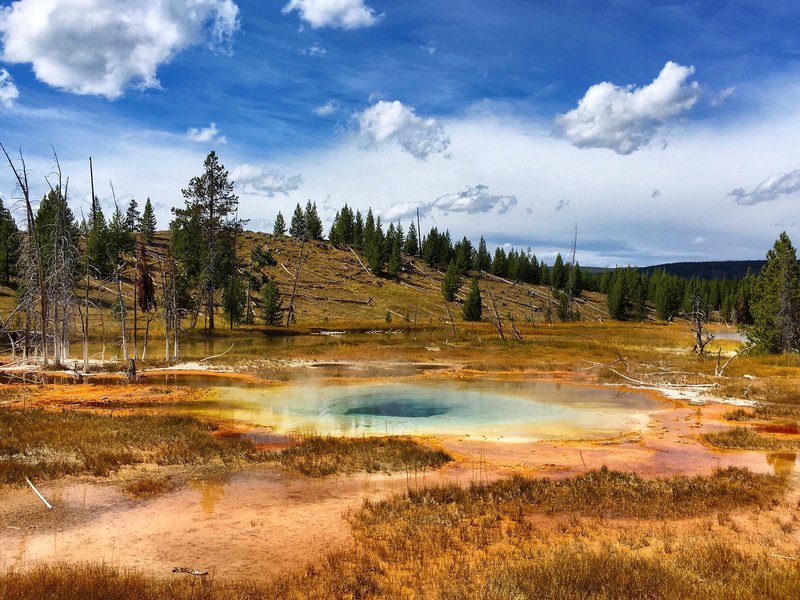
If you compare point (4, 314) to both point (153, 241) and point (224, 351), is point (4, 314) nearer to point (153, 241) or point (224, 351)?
point (224, 351)

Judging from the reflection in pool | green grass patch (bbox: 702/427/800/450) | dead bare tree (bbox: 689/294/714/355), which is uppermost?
dead bare tree (bbox: 689/294/714/355)

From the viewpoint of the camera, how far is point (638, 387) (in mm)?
31734

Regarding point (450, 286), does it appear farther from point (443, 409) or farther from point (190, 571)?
point (190, 571)

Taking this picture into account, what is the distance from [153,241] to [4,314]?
5090 centimetres

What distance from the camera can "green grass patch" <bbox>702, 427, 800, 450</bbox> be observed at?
57.2 feet

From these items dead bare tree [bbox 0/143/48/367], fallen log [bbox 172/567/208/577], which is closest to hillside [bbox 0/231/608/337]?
dead bare tree [bbox 0/143/48/367]

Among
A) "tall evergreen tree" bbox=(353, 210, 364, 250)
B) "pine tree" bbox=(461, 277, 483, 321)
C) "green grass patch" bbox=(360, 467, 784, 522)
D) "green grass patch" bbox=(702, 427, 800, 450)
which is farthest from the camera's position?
"tall evergreen tree" bbox=(353, 210, 364, 250)

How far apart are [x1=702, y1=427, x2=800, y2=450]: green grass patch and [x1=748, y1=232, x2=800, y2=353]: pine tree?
26793mm

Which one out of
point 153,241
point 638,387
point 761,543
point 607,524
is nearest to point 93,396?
point 607,524

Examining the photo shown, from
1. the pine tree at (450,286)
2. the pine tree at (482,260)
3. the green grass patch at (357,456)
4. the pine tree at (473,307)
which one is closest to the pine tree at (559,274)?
the pine tree at (482,260)

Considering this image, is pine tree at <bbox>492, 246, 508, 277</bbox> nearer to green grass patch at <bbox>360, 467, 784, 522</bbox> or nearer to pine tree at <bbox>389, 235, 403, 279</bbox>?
pine tree at <bbox>389, 235, 403, 279</bbox>

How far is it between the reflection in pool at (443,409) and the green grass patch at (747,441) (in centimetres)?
287

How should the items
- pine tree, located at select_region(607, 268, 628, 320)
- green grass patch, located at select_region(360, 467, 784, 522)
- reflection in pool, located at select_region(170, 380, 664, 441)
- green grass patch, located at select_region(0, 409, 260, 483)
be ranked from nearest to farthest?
green grass patch, located at select_region(360, 467, 784, 522) → green grass patch, located at select_region(0, 409, 260, 483) → reflection in pool, located at select_region(170, 380, 664, 441) → pine tree, located at select_region(607, 268, 628, 320)

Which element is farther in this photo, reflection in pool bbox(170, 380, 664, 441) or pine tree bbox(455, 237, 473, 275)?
pine tree bbox(455, 237, 473, 275)
